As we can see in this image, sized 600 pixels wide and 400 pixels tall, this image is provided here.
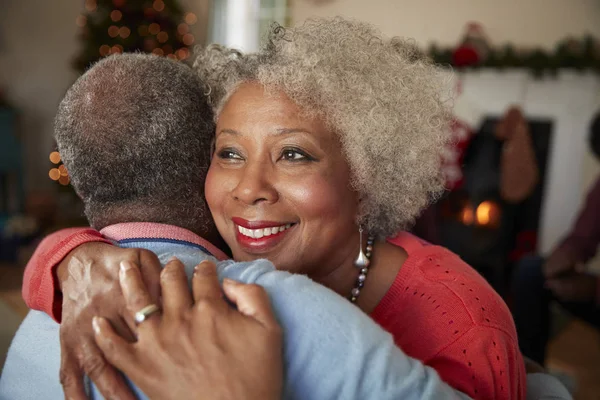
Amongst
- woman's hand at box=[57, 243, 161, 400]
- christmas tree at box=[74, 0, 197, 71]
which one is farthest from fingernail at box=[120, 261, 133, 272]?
christmas tree at box=[74, 0, 197, 71]

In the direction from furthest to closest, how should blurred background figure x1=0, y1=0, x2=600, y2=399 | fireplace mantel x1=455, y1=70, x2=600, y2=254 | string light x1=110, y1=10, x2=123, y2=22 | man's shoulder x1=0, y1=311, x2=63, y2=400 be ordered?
string light x1=110, y1=10, x2=123, y2=22 → fireplace mantel x1=455, y1=70, x2=600, y2=254 → blurred background figure x1=0, y1=0, x2=600, y2=399 → man's shoulder x1=0, y1=311, x2=63, y2=400

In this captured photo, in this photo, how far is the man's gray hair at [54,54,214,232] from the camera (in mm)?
1049

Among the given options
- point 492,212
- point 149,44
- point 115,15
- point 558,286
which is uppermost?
point 115,15

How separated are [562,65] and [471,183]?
1.11 metres

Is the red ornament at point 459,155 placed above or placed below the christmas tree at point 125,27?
below

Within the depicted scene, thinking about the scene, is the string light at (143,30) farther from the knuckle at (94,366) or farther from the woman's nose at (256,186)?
the knuckle at (94,366)

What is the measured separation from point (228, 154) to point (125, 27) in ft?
14.7

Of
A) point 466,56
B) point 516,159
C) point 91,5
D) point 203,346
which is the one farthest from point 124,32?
point 203,346

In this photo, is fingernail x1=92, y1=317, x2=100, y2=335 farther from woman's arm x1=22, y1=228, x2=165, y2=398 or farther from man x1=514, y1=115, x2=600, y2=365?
man x1=514, y1=115, x2=600, y2=365

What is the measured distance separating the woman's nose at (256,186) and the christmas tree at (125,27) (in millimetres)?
4243

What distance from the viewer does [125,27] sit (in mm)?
5148

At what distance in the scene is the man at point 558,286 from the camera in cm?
255

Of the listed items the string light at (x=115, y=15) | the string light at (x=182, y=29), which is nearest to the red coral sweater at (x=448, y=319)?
the string light at (x=115, y=15)

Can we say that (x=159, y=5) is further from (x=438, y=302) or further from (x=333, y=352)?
(x=333, y=352)
